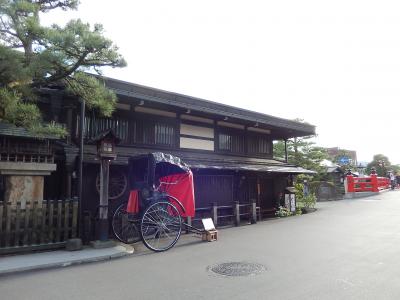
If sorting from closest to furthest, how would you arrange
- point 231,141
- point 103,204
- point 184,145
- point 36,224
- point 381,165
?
point 36,224 → point 103,204 → point 184,145 → point 231,141 → point 381,165

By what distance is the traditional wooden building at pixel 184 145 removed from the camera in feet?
35.7

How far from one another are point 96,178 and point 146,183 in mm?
2365

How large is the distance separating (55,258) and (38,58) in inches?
194

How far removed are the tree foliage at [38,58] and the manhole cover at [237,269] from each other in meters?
5.39

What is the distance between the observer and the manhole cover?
681 centimetres

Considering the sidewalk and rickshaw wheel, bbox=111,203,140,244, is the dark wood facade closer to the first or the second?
rickshaw wheel, bbox=111,203,140,244

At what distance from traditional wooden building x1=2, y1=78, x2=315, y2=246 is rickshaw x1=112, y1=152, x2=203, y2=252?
74 cm

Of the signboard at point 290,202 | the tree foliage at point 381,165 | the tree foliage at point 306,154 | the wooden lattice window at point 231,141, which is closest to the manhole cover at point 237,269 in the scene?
the wooden lattice window at point 231,141

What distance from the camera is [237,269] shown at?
7078 mm

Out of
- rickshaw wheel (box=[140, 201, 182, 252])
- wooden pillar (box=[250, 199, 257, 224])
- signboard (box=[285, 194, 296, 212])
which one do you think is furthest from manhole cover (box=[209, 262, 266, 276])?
signboard (box=[285, 194, 296, 212])

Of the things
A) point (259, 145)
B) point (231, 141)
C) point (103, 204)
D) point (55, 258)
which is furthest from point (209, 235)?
point (259, 145)

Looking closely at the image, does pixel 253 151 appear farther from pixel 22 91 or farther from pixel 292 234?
pixel 22 91

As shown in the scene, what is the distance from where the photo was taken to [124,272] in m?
7.07

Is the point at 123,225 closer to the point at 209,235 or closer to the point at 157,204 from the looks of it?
the point at 157,204
